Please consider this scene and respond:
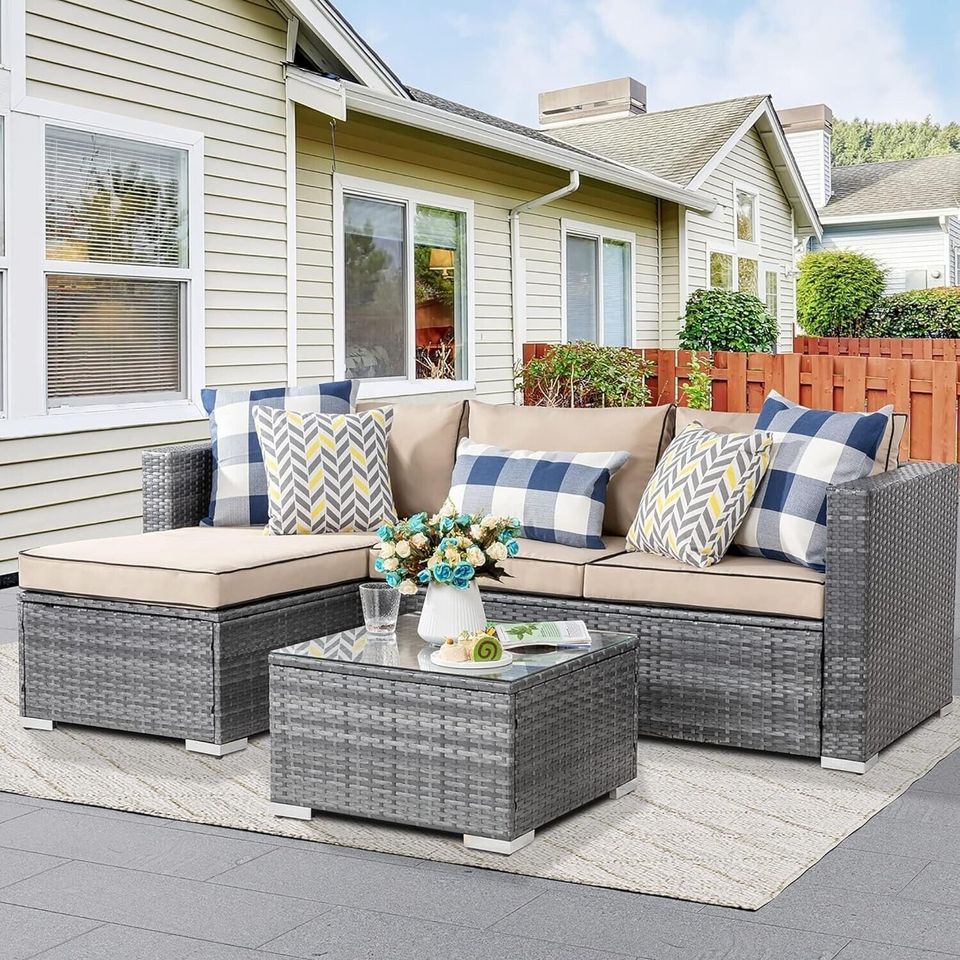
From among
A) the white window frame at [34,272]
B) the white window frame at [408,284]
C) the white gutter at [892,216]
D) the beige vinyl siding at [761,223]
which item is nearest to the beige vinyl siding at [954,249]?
the white gutter at [892,216]

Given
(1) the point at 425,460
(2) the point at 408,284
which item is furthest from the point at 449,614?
(2) the point at 408,284

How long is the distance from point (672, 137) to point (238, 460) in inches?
483

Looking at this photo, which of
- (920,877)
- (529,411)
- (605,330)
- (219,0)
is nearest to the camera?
(920,877)

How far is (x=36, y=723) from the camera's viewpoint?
3.96 metres

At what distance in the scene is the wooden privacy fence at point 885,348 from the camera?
→ 18.5 metres

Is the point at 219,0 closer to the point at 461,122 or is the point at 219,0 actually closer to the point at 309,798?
the point at 461,122

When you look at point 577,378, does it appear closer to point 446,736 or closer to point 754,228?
point 754,228

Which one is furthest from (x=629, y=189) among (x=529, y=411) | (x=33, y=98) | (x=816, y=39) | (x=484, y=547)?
(x=816, y=39)

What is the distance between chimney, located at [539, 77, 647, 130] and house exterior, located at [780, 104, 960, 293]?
17.2 ft

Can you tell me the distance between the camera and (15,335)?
604 centimetres

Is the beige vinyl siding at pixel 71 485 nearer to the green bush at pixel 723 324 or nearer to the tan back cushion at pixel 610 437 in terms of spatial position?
the tan back cushion at pixel 610 437

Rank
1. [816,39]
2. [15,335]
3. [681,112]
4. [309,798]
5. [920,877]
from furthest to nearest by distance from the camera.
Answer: [816,39] < [681,112] < [15,335] < [309,798] < [920,877]

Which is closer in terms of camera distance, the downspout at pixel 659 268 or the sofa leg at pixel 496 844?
the sofa leg at pixel 496 844

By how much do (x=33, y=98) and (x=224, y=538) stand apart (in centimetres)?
292
